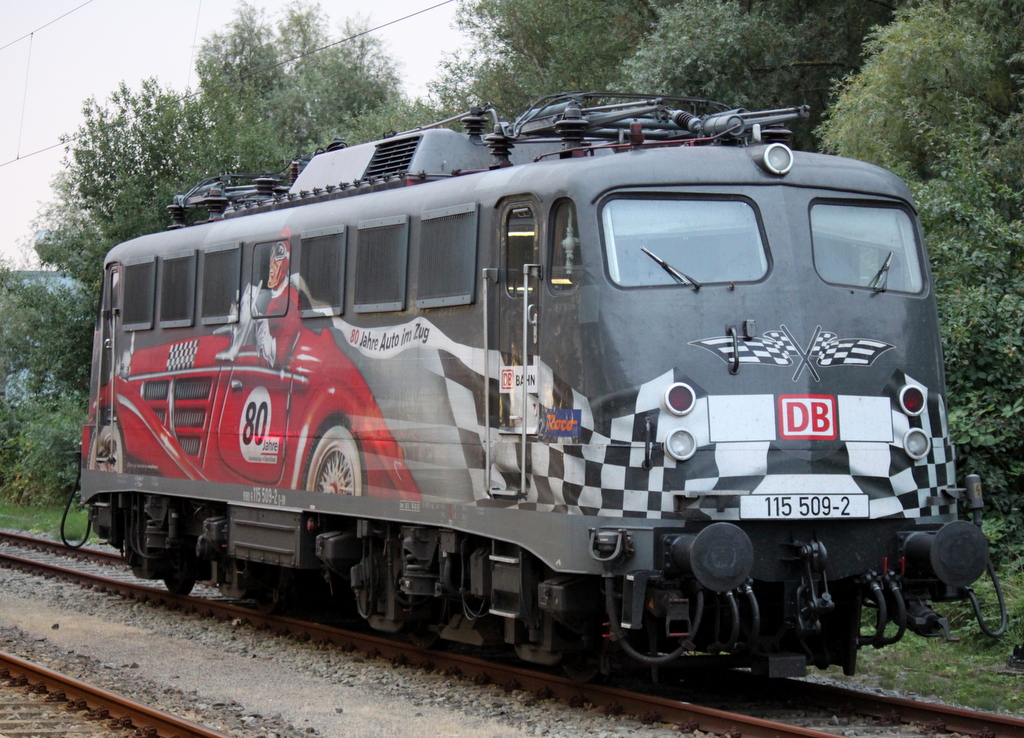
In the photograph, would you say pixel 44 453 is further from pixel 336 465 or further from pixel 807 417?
pixel 807 417

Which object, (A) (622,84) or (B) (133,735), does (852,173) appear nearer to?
(B) (133,735)

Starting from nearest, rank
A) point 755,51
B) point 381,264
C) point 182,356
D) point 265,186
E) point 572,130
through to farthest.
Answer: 1. point 572,130
2. point 381,264
3. point 182,356
4. point 265,186
5. point 755,51

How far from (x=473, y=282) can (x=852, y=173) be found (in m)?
2.51

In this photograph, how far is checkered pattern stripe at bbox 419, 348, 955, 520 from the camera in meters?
7.50

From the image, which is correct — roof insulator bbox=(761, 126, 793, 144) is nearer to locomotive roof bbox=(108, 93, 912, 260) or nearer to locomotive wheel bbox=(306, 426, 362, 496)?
locomotive roof bbox=(108, 93, 912, 260)

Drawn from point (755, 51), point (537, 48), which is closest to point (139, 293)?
point (755, 51)

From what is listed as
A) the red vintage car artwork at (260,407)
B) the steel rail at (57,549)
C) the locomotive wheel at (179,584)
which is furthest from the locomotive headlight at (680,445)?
the steel rail at (57,549)

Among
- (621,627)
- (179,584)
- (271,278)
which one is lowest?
(621,627)

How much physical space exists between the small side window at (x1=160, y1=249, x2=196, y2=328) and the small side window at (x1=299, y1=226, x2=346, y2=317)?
2.04 meters

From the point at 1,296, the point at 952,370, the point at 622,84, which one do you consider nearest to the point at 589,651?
the point at 952,370

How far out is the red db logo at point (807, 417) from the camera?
7.63m

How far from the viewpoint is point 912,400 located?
8.05 m

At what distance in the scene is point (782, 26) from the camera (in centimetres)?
2359

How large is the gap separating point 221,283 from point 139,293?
70.6 inches
